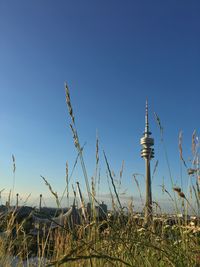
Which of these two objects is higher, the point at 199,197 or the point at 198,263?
the point at 199,197

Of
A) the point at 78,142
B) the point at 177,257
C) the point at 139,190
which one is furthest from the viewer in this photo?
the point at 139,190

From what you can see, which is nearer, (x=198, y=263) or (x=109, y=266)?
(x=198, y=263)

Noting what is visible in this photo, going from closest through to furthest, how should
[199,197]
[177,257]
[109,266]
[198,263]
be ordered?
[198,263]
[177,257]
[199,197]
[109,266]

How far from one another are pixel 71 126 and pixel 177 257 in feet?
2.53

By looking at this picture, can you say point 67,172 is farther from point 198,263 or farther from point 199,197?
point 198,263

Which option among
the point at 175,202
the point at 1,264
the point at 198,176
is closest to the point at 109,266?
the point at 175,202

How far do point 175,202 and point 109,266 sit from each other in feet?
1.98

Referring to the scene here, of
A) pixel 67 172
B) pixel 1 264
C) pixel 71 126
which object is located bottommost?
pixel 1 264

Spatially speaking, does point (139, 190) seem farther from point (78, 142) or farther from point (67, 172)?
point (78, 142)

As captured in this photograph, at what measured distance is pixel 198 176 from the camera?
195cm

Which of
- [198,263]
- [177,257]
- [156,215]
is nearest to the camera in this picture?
[198,263]

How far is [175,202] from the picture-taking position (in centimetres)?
234

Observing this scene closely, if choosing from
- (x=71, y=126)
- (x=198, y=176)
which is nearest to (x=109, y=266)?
(x=198, y=176)

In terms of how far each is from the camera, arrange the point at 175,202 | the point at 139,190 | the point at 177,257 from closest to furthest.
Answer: the point at 177,257 → the point at 175,202 → the point at 139,190
